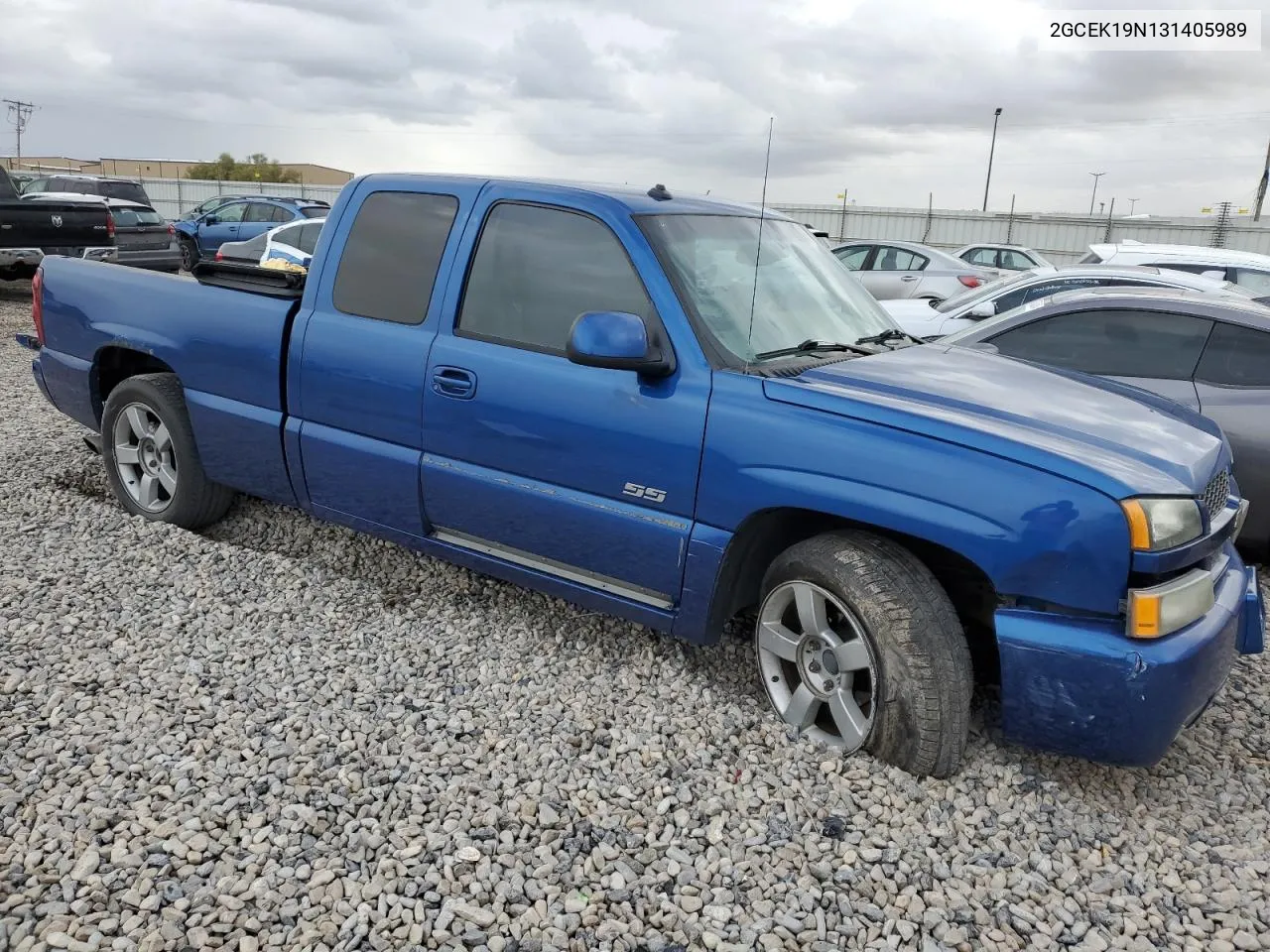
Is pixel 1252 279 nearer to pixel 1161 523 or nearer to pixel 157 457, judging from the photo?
pixel 1161 523

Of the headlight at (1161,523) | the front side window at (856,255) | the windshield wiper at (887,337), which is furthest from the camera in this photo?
the front side window at (856,255)

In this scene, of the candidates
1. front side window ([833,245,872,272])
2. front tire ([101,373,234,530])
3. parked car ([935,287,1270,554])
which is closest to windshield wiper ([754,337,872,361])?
parked car ([935,287,1270,554])

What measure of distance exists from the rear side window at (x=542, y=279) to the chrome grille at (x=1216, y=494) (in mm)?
1871

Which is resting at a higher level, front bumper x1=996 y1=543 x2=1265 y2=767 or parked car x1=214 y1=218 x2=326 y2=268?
parked car x1=214 y1=218 x2=326 y2=268

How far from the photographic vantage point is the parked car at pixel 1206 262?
33.7 ft

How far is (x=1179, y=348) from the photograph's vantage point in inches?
206

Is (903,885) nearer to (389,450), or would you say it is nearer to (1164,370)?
(389,450)

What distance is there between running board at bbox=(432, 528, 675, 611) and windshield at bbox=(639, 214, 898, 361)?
92cm

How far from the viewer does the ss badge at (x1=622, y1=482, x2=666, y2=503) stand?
3.29 metres

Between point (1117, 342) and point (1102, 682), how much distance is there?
3.35 metres

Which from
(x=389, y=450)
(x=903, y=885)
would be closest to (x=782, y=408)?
(x=903, y=885)

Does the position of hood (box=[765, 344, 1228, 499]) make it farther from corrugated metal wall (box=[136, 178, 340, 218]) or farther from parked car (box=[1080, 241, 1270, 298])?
corrugated metal wall (box=[136, 178, 340, 218])

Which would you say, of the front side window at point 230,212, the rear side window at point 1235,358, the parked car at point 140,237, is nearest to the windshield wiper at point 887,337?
the rear side window at point 1235,358

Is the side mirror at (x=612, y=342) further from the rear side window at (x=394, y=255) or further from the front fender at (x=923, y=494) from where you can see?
the rear side window at (x=394, y=255)
